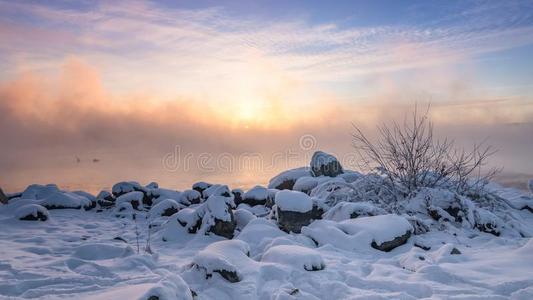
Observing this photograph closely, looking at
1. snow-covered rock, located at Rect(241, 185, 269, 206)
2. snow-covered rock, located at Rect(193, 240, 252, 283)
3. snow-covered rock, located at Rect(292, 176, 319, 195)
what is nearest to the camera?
snow-covered rock, located at Rect(193, 240, 252, 283)

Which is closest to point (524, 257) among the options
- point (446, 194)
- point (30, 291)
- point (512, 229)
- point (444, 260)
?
point (444, 260)

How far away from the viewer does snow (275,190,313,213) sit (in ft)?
28.7

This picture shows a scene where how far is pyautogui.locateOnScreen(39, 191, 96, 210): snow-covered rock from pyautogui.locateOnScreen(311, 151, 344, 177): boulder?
8592 mm

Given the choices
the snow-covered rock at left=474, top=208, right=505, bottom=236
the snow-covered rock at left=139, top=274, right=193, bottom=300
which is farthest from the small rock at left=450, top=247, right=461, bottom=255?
the snow-covered rock at left=139, top=274, right=193, bottom=300

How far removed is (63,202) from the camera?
546 inches

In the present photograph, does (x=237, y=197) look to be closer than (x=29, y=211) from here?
No

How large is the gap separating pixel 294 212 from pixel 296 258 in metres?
2.98

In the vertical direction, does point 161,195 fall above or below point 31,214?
below

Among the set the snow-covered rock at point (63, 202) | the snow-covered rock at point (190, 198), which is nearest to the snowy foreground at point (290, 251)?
the snow-covered rock at point (63, 202)

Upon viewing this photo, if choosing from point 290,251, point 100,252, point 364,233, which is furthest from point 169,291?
point 364,233

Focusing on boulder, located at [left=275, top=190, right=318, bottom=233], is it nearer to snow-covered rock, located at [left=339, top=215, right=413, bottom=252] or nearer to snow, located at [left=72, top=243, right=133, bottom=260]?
snow-covered rock, located at [left=339, top=215, right=413, bottom=252]

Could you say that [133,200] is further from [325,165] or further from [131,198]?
[325,165]

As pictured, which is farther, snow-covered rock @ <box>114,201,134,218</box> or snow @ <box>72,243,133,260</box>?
snow-covered rock @ <box>114,201,134,218</box>

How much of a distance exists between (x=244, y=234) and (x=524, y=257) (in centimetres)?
476
